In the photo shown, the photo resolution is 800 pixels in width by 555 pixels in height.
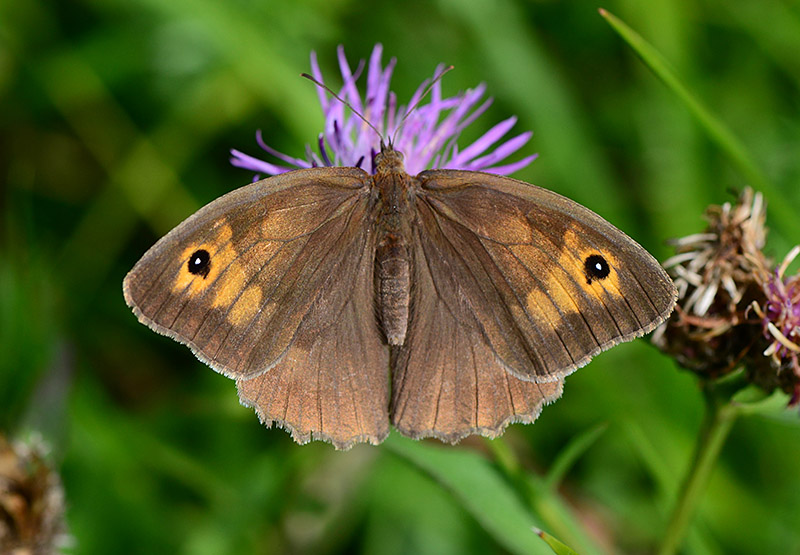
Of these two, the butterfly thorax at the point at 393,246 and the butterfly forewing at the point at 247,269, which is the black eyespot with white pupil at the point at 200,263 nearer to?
the butterfly forewing at the point at 247,269

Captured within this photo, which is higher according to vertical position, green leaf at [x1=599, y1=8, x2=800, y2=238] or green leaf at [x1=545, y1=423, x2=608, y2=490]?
green leaf at [x1=599, y1=8, x2=800, y2=238]

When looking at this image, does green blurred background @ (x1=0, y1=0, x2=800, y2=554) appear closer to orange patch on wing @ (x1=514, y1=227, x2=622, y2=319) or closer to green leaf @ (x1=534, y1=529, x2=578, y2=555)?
orange patch on wing @ (x1=514, y1=227, x2=622, y2=319)

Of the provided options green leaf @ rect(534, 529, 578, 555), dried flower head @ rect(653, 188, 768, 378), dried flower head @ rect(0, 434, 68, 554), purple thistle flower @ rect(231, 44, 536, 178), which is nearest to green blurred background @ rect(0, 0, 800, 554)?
dried flower head @ rect(0, 434, 68, 554)

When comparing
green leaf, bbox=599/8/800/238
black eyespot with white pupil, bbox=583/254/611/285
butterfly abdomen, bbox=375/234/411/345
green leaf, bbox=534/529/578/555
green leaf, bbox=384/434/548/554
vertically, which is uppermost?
green leaf, bbox=599/8/800/238

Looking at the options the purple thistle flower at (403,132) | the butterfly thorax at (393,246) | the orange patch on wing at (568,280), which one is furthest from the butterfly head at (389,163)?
the orange patch on wing at (568,280)

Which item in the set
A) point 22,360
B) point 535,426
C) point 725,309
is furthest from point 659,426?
point 22,360

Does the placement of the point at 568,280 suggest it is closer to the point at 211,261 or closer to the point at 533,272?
the point at 533,272

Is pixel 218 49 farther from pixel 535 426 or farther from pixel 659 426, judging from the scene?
pixel 659 426

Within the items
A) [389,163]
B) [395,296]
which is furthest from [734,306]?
[389,163]
